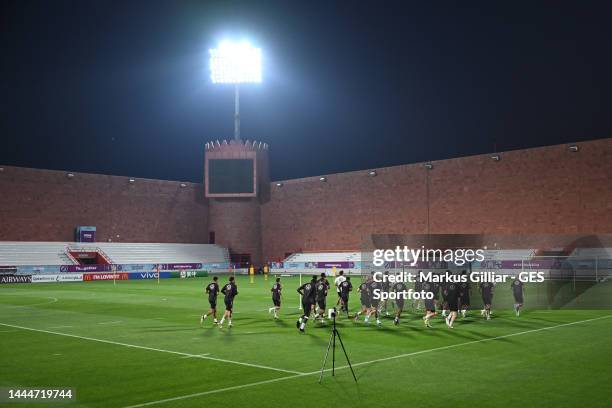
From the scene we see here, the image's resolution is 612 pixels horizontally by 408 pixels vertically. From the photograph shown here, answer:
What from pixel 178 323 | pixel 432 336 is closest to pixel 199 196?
pixel 178 323

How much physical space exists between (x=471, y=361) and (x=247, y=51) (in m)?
69.3

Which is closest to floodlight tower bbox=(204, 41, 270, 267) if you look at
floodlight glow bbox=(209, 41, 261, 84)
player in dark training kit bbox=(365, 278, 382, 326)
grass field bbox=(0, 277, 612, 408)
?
floodlight glow bbox=(209, 41, 261, 84)

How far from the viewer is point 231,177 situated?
8050 cm

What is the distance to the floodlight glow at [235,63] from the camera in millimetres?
79500

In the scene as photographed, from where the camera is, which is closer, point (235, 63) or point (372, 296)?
point (372, 296)

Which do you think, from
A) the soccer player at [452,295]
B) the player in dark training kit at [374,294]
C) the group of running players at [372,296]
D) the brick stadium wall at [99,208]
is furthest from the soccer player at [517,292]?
the brick stadium wall at [99,208]

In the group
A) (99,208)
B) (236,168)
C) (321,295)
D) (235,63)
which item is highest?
(235,63)

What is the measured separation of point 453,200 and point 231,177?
29288 millimetres

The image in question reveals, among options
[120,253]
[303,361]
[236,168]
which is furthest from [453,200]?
[303,361]

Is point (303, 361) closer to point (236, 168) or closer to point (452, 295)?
point (452, 295)

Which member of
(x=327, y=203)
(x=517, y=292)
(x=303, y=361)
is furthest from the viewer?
(x=327, y=203)

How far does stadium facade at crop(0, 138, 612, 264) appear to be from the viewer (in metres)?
58.8

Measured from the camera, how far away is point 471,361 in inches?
608

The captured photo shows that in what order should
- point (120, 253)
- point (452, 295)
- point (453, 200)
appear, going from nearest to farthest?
point (452, 295) → point (453, 200) → point (120, 253)
